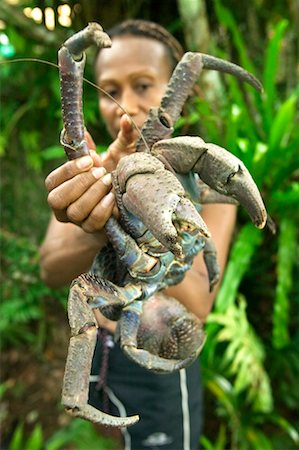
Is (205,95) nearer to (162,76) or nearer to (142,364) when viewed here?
(162,76)

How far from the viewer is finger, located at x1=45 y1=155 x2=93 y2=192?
1.85ft

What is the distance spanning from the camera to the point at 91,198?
562 mm

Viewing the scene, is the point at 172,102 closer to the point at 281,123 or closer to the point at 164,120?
the point at 164,120

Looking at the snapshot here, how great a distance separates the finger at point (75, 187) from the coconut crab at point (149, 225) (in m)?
0.03

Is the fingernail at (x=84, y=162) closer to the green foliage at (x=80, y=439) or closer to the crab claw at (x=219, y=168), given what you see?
the crab claw at (x=219, y=168)

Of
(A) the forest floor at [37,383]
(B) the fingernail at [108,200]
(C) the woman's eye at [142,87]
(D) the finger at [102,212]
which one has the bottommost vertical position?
(A) the forest floor at [37,383]

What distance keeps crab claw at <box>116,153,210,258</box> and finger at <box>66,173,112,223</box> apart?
6cm

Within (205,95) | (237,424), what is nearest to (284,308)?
(237,424)

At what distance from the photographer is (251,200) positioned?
495 mm

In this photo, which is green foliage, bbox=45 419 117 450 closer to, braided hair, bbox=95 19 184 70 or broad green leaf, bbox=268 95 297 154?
broad green leaf, bbox=268 95 297 154

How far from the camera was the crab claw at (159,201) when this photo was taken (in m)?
0.44

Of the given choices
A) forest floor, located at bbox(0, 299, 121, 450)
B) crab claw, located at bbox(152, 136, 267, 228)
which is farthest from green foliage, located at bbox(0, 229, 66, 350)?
crab claw, located at bbox(152, 136, 267, 228)

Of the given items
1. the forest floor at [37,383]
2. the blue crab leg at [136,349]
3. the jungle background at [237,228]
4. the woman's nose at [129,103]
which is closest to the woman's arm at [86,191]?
the blue crab leg at [136,349]

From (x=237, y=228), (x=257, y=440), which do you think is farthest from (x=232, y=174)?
(x=257, y=440)
